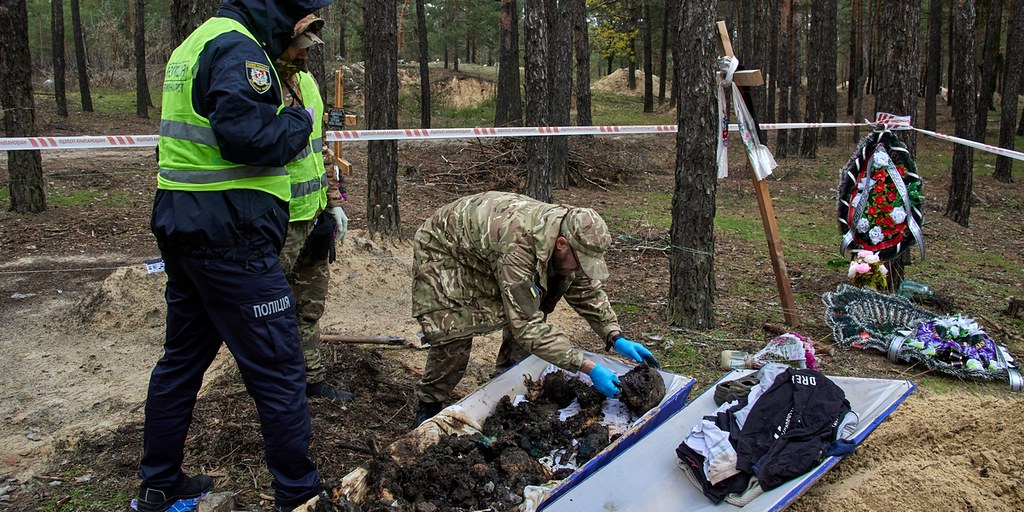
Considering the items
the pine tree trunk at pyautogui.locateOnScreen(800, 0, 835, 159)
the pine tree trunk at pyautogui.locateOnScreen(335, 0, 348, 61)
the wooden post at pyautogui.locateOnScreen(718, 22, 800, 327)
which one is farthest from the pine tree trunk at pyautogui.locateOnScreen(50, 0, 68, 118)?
the pine tree trunk at pyautogui.locateOnScreen(800, 0, 835, 159)

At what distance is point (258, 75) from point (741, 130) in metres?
3.90

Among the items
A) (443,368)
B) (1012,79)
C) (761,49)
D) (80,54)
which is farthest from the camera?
(80,54)

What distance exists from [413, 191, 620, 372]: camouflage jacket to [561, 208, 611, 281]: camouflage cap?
75mm

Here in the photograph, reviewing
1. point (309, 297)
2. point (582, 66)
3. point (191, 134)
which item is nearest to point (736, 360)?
point (309, 297)

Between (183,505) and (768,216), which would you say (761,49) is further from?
(183,505)

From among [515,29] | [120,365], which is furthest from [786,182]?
[120,365]

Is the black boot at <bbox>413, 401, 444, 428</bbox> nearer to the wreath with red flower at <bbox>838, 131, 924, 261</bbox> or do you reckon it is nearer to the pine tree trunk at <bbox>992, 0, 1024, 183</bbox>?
the wreath with red flower at <bbox>838, 131, 924, 261</bbox>

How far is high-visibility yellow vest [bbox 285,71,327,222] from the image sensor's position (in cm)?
347

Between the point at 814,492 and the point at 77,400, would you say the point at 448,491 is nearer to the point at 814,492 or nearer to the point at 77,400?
the point at 814,492

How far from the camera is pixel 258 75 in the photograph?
259cm

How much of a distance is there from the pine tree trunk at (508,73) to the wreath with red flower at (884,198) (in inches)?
460

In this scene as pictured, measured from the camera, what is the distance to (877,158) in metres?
6.00

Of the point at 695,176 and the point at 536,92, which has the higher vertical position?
the point at 536,92

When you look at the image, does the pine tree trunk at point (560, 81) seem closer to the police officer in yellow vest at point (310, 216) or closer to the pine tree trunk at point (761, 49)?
the pine tree trunk at point (761, 49)
